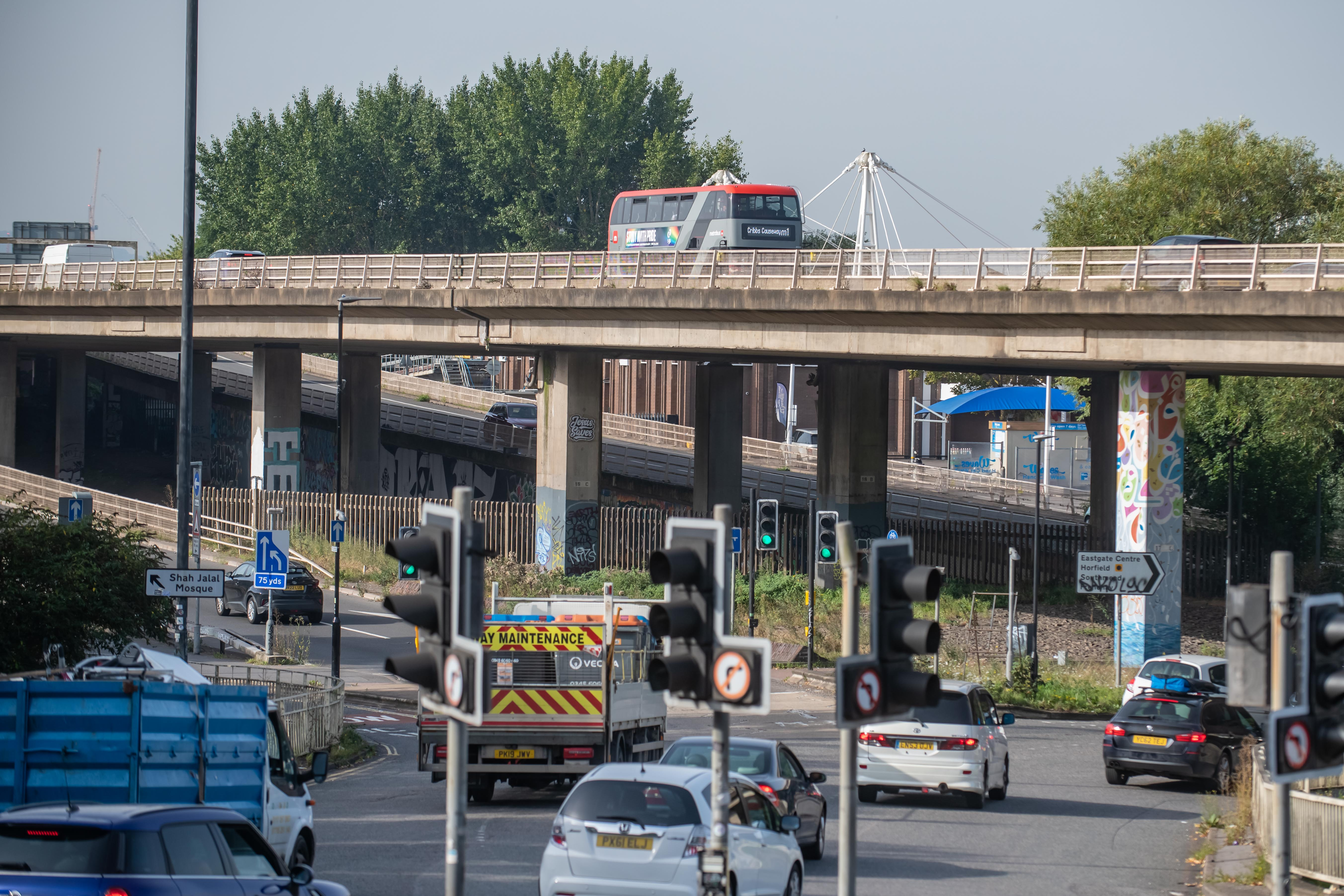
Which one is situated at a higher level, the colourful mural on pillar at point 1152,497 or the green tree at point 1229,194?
the green tree at point 1229,194

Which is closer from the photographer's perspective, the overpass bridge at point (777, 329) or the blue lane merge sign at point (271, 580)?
the blue lane merge sign at point (271, 580)

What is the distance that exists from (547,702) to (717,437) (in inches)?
1336

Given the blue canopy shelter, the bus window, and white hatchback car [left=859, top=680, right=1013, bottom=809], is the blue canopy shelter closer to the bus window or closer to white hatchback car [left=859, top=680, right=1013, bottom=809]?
the bus window

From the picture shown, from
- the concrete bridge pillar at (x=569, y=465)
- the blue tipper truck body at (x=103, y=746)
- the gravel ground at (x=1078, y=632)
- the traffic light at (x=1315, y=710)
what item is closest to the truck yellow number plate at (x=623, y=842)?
the blue tipper truck body at (x=103, y=746)

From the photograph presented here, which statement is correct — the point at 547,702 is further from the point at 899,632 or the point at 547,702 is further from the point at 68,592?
the point at 899,632

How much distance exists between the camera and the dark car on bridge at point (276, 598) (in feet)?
124

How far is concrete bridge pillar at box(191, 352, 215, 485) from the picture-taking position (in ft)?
201

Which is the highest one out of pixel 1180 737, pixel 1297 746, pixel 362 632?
pixel 1297 746

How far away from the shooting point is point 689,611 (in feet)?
25.2

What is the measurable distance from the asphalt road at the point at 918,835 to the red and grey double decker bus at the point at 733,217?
25.5m

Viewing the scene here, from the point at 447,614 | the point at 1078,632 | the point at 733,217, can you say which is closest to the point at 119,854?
the point at 447,614

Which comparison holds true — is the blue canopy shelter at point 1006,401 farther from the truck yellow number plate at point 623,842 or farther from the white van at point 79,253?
the truck yellow number plate at point 623,842

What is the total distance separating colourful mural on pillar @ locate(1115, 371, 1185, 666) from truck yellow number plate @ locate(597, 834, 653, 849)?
992 inches

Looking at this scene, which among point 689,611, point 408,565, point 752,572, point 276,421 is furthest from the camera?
point 276,421
